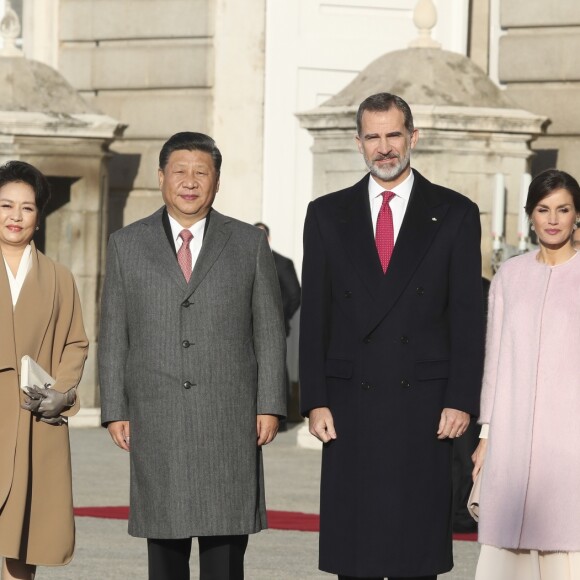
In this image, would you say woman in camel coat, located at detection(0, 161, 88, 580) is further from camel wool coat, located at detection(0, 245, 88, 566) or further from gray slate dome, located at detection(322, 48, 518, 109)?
gray slate dome, located at detection(322, 48, 518, 109)

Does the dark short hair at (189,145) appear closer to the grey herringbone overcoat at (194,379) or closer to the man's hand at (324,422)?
the grey herringbone overcoat at (194,379)

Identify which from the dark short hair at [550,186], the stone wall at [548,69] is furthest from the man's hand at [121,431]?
the stone wall at [548,69]

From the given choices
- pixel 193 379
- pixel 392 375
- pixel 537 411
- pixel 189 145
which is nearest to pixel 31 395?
pixel 193 379

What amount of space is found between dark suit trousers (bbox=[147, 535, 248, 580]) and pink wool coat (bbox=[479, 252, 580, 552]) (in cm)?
92

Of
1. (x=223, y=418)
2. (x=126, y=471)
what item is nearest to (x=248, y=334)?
(x=223, y=418)

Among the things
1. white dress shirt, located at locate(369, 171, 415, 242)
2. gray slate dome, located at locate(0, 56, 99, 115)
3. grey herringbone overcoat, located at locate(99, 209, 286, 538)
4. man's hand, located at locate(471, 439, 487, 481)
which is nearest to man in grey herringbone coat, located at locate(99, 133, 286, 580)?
grey herringbone overcoat, located at locate(99, 209, 286, 538)

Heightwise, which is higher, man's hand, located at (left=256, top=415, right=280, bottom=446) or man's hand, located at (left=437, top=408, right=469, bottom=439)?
man's hand, located at (left=437, top=408, right=469, bottom=439)

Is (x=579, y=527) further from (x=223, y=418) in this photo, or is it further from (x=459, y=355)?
(x=223, y=418)

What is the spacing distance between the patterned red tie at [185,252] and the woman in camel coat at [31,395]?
58cm

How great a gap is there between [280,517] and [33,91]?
19.3 ft

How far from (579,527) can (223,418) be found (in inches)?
50.8

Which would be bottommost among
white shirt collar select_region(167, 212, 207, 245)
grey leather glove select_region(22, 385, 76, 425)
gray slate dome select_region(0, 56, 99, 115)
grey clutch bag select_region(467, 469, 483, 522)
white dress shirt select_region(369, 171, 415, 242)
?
grey clutch bag select_region(467, 469, 483, 522)

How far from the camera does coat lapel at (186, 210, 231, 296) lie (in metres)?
7.99

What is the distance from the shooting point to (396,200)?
7906 millimetres
